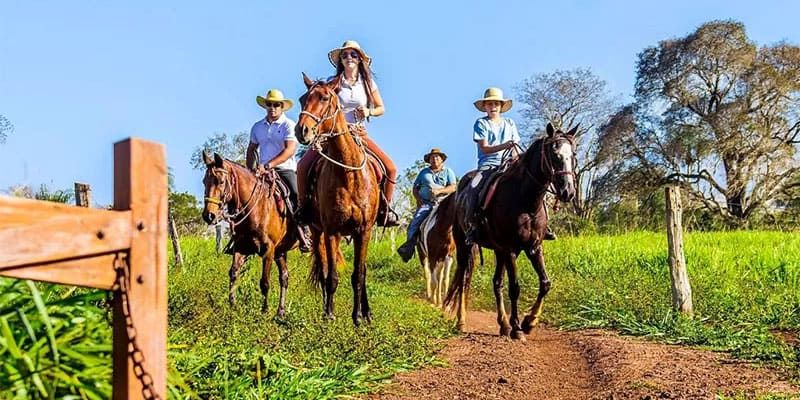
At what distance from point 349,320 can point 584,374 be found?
2.82 meters

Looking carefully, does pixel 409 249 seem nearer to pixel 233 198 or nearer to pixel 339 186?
pixel 233 198

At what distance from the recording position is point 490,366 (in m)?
7.48

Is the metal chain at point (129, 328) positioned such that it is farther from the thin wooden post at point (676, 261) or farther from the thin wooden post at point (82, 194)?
the thin wooden post at point (82, 194)

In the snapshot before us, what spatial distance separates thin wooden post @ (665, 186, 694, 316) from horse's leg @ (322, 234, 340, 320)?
4379 millimetres

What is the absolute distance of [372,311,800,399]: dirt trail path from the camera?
20.6 ft

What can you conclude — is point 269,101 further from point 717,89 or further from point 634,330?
point 717,89

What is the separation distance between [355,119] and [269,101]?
2143 mm

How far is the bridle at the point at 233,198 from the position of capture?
9.38 metres

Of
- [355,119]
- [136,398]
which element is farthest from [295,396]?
[355,119]

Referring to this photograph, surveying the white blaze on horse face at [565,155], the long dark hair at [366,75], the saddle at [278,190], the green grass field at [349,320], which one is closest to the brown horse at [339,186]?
the green grass field at [349,320]

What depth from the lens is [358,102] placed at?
946 cm

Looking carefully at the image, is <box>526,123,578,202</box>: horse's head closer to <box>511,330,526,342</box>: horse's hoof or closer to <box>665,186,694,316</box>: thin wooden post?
<box>511,330,526,342</box>: horse's hoof

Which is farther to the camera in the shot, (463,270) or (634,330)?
(463,270)

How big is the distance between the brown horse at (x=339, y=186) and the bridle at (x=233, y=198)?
877mm
